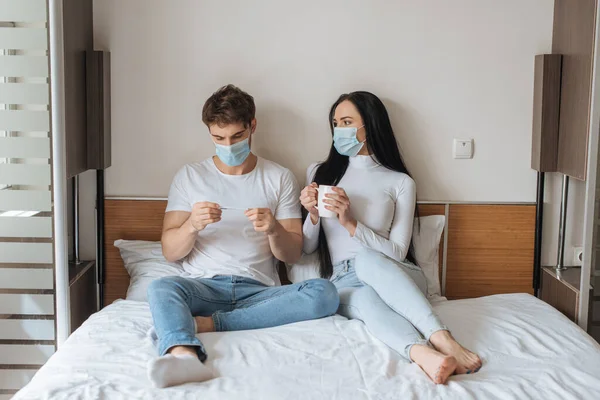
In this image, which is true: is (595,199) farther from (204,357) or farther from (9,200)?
(9,200)

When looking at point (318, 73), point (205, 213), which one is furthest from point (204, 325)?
point (318, 73)

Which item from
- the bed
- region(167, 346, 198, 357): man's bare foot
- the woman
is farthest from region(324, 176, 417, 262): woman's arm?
region(167, 346, 198, 357): man's bare foot

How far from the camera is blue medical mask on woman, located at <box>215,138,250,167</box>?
2.56 metres

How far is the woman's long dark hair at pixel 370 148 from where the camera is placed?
2.74 m

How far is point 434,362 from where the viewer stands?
1961 millimetres

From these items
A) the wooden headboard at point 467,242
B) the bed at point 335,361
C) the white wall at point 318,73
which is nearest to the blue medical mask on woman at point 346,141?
the white wall at point 318,73

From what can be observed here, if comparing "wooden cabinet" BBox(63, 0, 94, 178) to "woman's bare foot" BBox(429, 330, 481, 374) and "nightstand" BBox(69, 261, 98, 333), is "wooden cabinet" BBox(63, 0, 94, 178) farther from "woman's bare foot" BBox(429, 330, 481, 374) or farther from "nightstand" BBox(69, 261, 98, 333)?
"woman's bare foot" BBox(429, 330, 481, 374)

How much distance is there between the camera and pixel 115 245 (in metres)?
2.83

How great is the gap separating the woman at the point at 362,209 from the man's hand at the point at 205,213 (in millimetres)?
354

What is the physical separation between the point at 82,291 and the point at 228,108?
2.87 feet

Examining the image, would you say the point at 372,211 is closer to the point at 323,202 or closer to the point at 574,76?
the point at 323,202

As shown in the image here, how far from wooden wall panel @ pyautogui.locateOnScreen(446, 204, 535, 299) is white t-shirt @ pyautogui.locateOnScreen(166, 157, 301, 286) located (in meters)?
0.68

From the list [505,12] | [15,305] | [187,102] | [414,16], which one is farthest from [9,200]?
[505,12]

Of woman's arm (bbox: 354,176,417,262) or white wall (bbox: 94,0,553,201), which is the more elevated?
white wall (bbox: 94,0,553,201)
